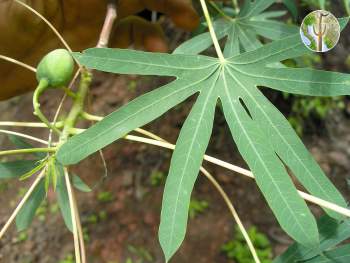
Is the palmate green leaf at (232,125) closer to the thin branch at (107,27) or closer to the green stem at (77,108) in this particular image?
the green stem at (77,108)

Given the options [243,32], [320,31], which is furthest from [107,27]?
[320,31]

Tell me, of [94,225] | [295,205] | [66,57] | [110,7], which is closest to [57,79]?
[66,57]

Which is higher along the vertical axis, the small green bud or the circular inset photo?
the small green bud

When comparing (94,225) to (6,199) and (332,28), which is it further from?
(332,28)

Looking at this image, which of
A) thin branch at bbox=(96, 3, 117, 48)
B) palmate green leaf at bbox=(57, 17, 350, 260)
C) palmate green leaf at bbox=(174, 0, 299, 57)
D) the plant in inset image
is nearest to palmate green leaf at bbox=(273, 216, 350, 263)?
the plant in inset image

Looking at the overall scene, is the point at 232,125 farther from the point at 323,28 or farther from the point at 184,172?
the point at 323,28

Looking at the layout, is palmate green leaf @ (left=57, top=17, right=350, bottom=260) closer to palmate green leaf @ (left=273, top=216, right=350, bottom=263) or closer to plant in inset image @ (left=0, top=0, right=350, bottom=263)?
plant in inset image @ (left=0, top=0, right=350, bottom=263)
